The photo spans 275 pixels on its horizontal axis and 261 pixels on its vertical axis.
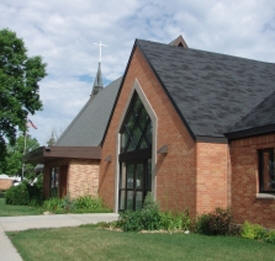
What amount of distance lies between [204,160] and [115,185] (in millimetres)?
7777

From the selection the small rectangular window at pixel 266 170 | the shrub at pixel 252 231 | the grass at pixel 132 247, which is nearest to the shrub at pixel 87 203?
the grass at pixel 132 247

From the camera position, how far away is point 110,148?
71.8ft

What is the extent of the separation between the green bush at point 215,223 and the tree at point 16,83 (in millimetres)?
22036

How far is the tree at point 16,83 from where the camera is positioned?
3158 centimetres

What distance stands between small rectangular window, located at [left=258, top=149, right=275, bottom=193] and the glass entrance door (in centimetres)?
557

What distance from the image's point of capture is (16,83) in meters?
32.1

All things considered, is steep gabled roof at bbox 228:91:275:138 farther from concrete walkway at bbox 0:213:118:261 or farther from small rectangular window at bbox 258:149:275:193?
concrete walkway at bbox 0:213:118:261

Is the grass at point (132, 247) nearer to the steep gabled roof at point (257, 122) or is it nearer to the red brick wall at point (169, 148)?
the red brick wall at point (169, 148)

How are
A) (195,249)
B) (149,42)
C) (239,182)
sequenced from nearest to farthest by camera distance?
(195,249) < (239,182) < (149,42)

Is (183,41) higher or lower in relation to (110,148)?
higher

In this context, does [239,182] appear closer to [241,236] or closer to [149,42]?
[241,236]

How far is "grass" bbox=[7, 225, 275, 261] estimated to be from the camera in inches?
351

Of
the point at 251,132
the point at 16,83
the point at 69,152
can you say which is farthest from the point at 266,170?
the point at 16,83

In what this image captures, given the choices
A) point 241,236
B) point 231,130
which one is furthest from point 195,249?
point 231,130
